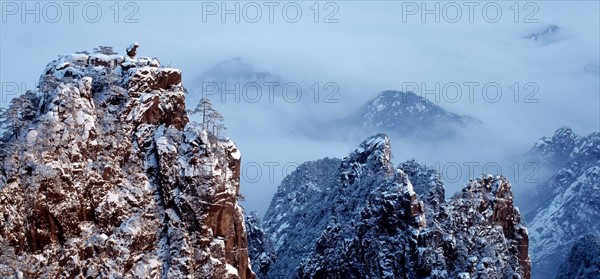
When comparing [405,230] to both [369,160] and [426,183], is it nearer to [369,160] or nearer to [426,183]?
[426,183]

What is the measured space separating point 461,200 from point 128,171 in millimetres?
68074

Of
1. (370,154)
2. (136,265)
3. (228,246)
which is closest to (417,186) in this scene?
(370,154)

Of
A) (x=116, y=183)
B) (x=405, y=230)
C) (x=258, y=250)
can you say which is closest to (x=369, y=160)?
(x=405, y=230)

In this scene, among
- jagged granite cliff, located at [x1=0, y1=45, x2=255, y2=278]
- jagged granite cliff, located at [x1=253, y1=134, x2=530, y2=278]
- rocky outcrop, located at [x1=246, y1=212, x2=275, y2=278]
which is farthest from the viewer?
rocky outcrop, located at [x1=246, y1=212, x2=275, y2=278]

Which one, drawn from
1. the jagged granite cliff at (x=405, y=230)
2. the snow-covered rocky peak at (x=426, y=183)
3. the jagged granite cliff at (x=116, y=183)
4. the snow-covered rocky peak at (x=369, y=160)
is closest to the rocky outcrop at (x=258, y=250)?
the jagged granite cliff at (x=405, y=230)

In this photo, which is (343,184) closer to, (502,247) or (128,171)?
(502,247)

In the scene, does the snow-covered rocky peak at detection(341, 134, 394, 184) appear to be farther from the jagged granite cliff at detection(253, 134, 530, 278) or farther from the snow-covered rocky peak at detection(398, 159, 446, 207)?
the snow-covered rocky peak at detection(398, 159, 446, 207)

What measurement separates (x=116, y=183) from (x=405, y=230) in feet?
193

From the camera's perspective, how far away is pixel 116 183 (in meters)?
113

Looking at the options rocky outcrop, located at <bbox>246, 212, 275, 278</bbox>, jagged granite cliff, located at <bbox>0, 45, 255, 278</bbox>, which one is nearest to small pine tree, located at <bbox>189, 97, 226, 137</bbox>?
jagged granite cliff, located at <bbox>0, 45, 255, 278</bbox>

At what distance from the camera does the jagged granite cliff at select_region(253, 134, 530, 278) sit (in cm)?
15488

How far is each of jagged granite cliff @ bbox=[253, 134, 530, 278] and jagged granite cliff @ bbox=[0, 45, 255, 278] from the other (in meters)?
40.8

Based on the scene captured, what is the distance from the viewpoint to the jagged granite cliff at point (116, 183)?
107 meters

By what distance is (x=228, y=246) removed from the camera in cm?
11881
